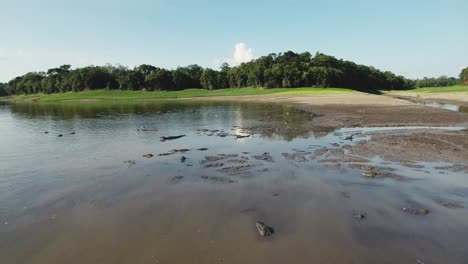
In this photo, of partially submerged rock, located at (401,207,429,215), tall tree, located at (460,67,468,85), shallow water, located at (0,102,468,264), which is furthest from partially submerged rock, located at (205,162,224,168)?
tall tree, located at (460,67,468,85)

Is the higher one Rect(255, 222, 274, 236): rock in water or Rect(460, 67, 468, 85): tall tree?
Rect(460, 67, 468, 85): tall tree

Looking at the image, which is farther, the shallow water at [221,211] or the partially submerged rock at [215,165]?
the partially submerged rock at [215,165]

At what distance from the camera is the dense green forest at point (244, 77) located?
113 meters

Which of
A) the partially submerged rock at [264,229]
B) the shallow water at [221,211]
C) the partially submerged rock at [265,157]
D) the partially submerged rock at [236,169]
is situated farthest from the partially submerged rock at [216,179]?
the partially submerged rock at [264,229]

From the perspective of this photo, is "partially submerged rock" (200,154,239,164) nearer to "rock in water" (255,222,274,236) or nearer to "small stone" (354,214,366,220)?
A: "rock in water" (255,222,274,236)

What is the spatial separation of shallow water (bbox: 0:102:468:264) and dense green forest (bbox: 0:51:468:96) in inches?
3917

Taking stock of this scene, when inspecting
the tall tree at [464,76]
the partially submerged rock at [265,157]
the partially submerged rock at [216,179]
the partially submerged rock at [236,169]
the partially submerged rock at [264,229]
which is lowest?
the partially submerged rock at [264,229]

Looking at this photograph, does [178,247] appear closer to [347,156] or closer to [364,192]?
[364,192]

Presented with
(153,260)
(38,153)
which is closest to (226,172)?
(153,260)

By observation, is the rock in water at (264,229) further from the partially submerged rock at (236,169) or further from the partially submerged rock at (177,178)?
the partially submerged rock at (177,178)

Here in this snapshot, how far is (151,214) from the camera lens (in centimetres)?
971

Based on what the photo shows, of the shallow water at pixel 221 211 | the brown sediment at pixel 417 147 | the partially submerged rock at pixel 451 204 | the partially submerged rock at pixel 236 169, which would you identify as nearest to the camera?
the shallow water at pixel 221 211

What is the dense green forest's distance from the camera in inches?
4461

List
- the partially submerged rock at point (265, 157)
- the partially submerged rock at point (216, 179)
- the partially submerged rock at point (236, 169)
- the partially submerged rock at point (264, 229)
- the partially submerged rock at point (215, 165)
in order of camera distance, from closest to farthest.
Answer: the partially submerged rock at point (264, 229) → the partially submerged rock at point (216, 179) → the partially submerged rock at point (236, 169) → the partially submerged rock at point (215, 165) → the partially submerged rock at point (265, 157)
